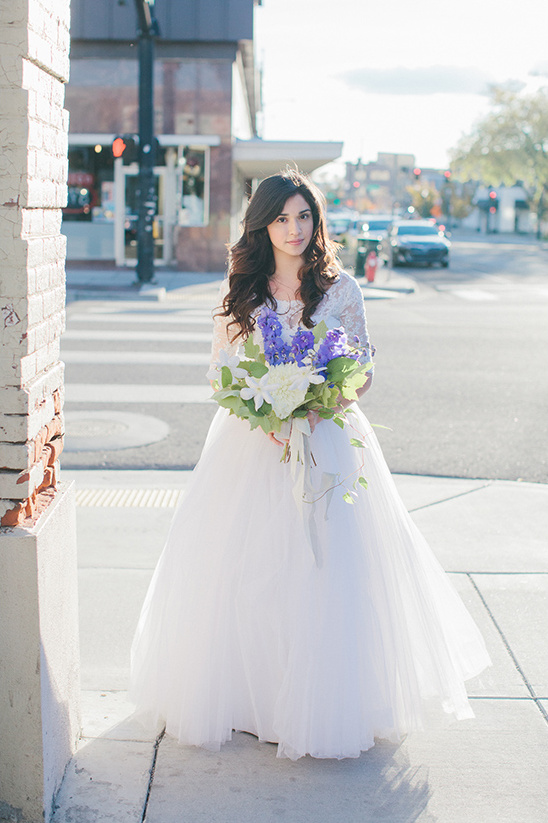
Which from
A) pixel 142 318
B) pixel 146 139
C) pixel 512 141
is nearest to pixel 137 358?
pixel 142 318

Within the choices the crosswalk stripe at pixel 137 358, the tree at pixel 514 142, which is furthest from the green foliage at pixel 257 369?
the tree at pixel 514 142

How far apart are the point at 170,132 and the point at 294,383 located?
22606 millimetres

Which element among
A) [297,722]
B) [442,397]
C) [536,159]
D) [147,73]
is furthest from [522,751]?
[536,159]

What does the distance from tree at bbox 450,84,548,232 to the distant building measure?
52.8 metres

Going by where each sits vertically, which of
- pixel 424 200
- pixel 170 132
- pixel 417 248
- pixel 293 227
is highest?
pixel 424 200

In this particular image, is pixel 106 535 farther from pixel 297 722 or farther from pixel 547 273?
pixel 547 273

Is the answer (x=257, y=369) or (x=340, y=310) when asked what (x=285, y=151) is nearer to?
(x=340, y=310)

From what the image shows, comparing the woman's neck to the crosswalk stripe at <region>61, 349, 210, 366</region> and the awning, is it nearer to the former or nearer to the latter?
the crosswalk stripe at <region>61, 349, 210, 366</region>

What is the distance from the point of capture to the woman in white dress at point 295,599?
2.84m

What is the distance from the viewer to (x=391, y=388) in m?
9.33

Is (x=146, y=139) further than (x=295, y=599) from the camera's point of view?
Yes

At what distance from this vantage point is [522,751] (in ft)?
10.0

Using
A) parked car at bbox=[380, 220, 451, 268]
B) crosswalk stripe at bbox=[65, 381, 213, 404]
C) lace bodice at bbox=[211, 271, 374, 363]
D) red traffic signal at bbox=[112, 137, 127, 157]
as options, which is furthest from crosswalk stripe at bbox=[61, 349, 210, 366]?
parked car at bbox=[380, 220, 451, 268]

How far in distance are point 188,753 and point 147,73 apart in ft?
57.0
